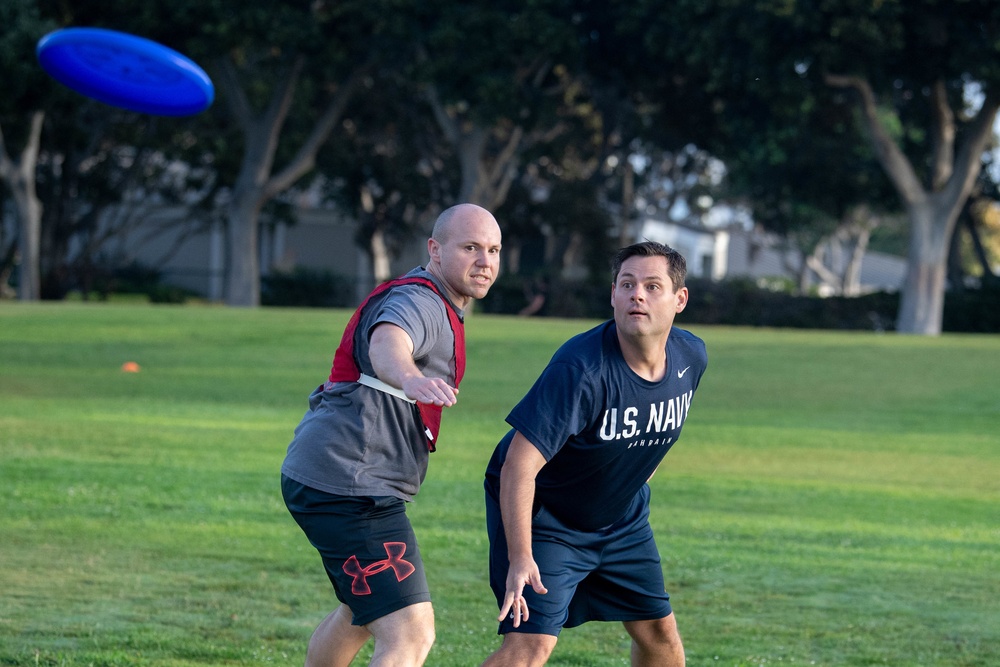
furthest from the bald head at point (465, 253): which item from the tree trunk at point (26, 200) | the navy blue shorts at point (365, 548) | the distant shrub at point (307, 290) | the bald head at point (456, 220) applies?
the distant shrub at point (307, 290)

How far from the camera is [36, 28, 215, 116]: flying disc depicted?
17156 millimetres

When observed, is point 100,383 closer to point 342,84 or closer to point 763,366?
point 763,366

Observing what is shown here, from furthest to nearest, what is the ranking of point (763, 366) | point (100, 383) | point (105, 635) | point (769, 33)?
point (769, 33) < point (763, 366) < point (100, 383) < point (105, 635)

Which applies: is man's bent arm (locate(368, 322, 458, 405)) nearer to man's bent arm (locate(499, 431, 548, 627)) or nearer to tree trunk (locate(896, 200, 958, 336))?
man's bent arm (locate(499, 431, 548, 627))

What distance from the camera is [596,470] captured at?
13.7ft

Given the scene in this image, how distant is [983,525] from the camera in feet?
32.1

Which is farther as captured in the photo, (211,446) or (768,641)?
(211,446)

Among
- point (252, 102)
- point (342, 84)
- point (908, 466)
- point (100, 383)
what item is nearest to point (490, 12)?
point (342, 84)

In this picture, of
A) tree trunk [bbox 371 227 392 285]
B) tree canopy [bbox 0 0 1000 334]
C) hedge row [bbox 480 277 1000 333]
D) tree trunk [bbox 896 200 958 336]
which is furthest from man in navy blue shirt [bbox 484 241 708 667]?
tree trunk [bbox 371 227 392 285]

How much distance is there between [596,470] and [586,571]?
0.32 metres

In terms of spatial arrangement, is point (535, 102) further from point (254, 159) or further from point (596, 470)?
point (596, 470)

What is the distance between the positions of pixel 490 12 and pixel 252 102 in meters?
10.7

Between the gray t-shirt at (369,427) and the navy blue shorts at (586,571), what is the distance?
0.46m

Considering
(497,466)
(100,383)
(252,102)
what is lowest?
(100,383)
